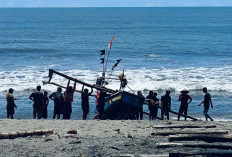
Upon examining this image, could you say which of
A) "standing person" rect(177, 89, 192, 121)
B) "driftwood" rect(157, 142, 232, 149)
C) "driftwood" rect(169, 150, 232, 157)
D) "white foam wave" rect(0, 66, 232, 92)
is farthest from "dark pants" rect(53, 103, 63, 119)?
"white foam wave" rect(0, 66, 232, 92)

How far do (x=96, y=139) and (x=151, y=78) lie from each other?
21.8 meters

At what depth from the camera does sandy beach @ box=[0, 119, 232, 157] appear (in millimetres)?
11242

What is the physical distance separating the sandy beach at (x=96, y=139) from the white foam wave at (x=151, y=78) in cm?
1448

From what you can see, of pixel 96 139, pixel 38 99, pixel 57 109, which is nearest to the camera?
pixel 96 139

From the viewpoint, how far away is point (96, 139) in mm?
12656

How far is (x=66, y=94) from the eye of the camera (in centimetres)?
1675

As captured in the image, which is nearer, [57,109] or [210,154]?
[210,154]

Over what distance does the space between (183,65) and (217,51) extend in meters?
13.5

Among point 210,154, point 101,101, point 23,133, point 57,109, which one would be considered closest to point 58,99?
point 57,109

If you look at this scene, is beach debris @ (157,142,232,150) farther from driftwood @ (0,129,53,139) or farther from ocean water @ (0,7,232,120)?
ocean water @ (0,7,232,120)

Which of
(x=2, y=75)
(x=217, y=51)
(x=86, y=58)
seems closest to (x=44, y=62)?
(x=86, y=58)

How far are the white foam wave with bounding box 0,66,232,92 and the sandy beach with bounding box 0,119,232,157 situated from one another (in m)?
14.5

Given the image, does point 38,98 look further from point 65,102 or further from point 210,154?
point 210,154

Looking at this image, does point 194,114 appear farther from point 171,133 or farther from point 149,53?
point 149,53
